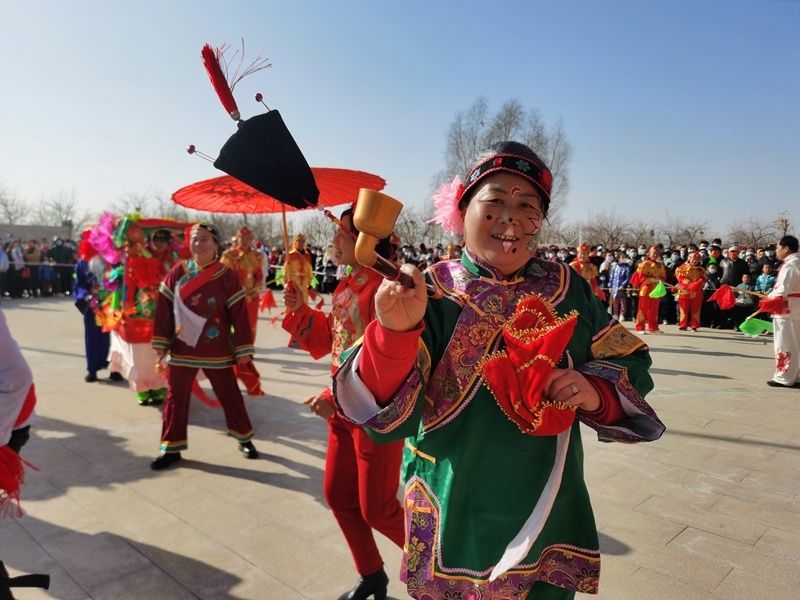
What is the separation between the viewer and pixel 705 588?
2.83 metres

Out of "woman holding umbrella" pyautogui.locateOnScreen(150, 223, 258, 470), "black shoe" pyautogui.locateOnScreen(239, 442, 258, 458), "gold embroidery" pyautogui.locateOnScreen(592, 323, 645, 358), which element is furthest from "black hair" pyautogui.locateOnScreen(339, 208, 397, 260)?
"black shoe" pyautogui.locateOnScreen(239, 442, 258, 458)

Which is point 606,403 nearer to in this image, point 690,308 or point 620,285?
point 690,308

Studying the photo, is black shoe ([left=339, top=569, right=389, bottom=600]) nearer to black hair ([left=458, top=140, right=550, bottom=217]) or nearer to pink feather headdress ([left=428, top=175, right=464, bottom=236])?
pink feather headdress ([left=428, top=175, right=464, bottom=236])

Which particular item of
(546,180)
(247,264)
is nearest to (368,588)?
(546,180)

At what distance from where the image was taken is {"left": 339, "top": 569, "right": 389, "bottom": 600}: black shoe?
2.67 metres

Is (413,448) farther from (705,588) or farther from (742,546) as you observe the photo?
(742,546)

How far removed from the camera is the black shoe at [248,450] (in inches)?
181

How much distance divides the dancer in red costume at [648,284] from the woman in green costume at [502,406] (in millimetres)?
12173

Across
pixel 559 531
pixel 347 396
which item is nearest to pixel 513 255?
pixel 347 396

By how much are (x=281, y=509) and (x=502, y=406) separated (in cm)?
261

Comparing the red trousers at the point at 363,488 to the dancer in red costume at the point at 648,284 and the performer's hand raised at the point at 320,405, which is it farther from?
the dancer in red costume at the point at 648,284

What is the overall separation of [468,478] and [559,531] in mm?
331

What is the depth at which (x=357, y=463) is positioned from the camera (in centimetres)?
262

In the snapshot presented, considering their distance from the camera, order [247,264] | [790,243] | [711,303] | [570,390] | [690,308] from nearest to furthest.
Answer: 1. [570,390]
2. [790,243]
3. [247,264]
4. [690,308]
5. [711,303]
